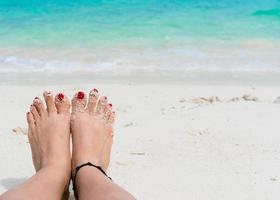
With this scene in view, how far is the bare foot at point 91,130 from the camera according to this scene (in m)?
2.33

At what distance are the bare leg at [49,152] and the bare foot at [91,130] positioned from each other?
0.04m

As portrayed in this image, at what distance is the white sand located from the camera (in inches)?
91.1

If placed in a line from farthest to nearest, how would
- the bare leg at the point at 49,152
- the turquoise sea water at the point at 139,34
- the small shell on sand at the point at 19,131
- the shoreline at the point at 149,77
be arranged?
the turquoise sea water at the point at 139,34, the shoreline at the point at 149,77, the small shell on sand at the point at 19,131, the bare leg at the point at 49,152

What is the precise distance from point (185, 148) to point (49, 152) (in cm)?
82

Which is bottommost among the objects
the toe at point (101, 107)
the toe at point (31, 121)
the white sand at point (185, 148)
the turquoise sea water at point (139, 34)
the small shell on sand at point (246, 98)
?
the white sand at point (185, 148)

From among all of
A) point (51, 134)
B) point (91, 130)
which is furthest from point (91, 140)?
point (51, 134)

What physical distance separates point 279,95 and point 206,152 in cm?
206

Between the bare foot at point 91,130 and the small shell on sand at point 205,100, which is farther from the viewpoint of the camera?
the small shell on sand at point 205,100

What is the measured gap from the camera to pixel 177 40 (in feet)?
27.2

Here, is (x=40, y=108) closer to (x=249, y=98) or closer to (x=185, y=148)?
(x=185, y=148)

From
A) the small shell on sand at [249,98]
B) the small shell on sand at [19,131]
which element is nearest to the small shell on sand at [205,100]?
the small shell on sand at [249,98]

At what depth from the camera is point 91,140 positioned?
2441 millimetres

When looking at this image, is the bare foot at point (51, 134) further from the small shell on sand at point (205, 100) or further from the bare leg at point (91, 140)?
the small shell on sand at point (205, 100)

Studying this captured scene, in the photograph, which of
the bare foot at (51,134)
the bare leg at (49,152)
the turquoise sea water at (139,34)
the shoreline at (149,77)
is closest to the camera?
the bare leg at (49,152)
